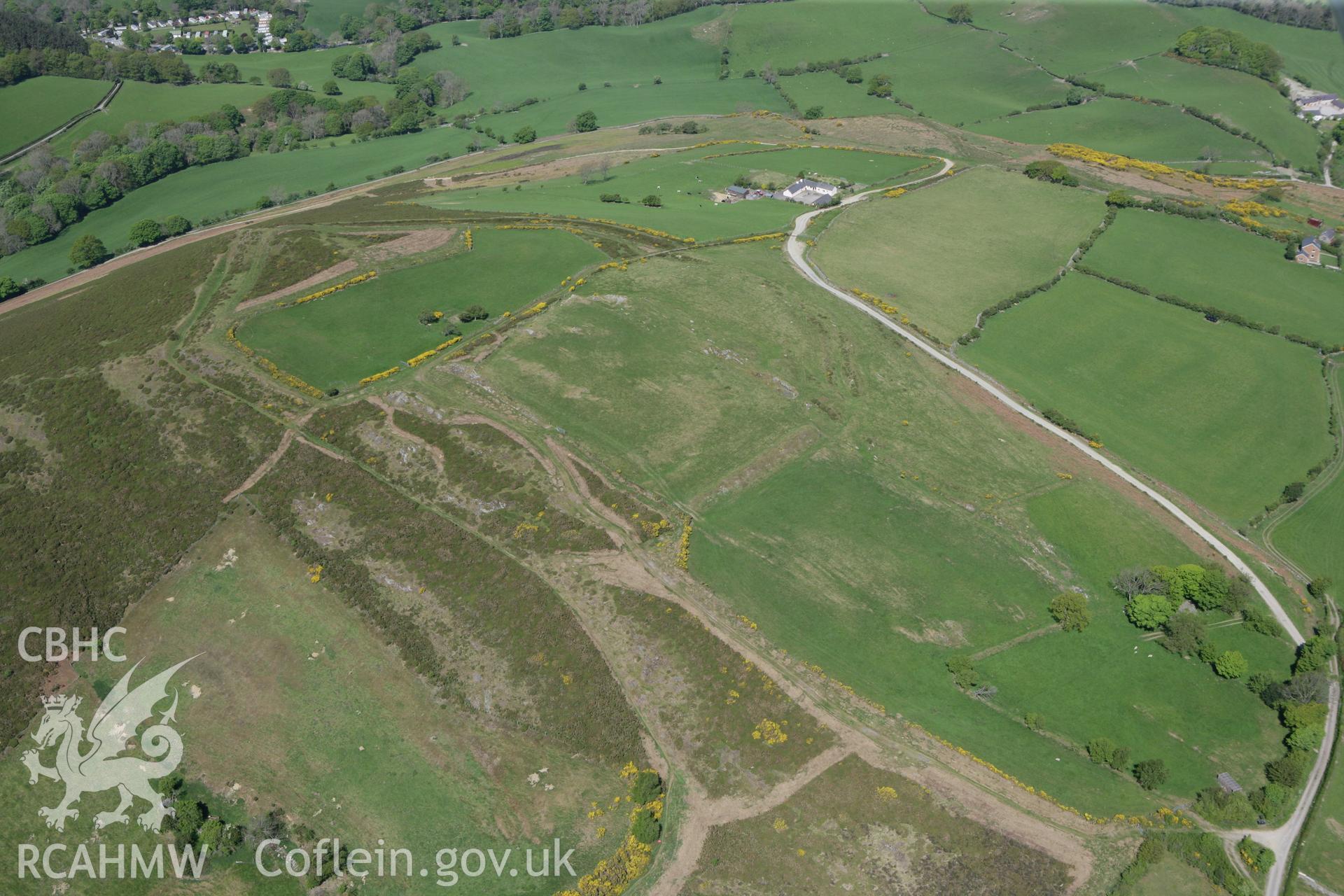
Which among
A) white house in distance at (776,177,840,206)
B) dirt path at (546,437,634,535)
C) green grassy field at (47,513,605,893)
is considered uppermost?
white house in distance at (776,177,840,206)

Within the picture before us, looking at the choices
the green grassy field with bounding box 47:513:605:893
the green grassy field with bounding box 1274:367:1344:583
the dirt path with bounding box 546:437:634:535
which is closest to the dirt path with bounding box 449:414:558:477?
the dirt path with bounding box 546:437:634:535

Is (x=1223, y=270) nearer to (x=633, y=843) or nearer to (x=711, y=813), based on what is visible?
(x=711, y=813)

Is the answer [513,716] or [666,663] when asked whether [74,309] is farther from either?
[666,663]

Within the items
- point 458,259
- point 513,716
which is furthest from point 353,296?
point 513,716

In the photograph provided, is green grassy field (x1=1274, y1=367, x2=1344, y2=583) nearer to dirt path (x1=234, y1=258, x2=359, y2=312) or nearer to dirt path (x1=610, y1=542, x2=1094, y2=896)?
dirt path (x1=610, y1=542, x2=1094, y2=896)

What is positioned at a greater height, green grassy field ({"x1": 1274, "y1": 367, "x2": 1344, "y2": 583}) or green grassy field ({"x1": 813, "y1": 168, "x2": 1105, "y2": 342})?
green grassy field ({"x1": 813, "y1": 168, "x2": 1105, "y2": 342})
